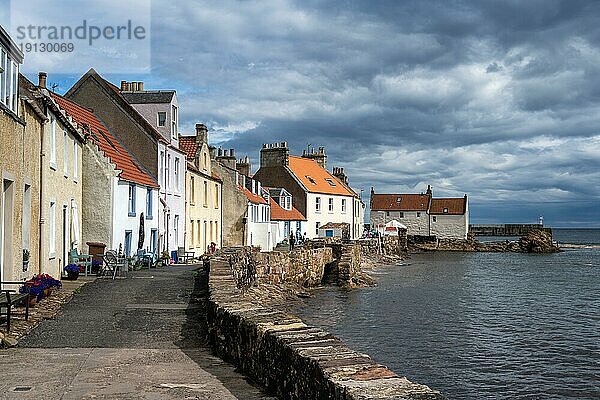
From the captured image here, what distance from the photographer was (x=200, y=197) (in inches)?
1769

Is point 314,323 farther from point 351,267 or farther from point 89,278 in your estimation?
point 351,267

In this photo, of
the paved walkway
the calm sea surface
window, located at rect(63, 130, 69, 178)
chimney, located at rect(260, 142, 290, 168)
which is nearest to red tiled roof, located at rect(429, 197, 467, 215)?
chimney, located at rect(260, 142, 290, 168)

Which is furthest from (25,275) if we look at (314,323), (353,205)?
(353,205)

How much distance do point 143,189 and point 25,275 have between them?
50.8 feet

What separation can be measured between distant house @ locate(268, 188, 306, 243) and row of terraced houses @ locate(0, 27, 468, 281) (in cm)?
14

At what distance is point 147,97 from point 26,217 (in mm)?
21204

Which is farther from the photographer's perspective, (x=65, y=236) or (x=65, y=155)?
(x=65, y=236)

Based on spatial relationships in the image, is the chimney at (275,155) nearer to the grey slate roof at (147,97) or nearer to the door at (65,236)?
the grey slate roof at (147,97)

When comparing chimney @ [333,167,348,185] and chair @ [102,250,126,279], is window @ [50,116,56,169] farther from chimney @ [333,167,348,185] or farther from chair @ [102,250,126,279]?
chimney @ [333,167,348,185]

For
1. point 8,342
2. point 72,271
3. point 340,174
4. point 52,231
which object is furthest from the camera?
point 340,174

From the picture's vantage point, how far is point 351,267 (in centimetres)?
4603

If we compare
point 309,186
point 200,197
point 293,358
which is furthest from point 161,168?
point 309,186

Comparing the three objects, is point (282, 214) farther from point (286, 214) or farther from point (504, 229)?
point (504, 229)

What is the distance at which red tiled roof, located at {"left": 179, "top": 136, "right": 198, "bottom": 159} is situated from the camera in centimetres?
4412
